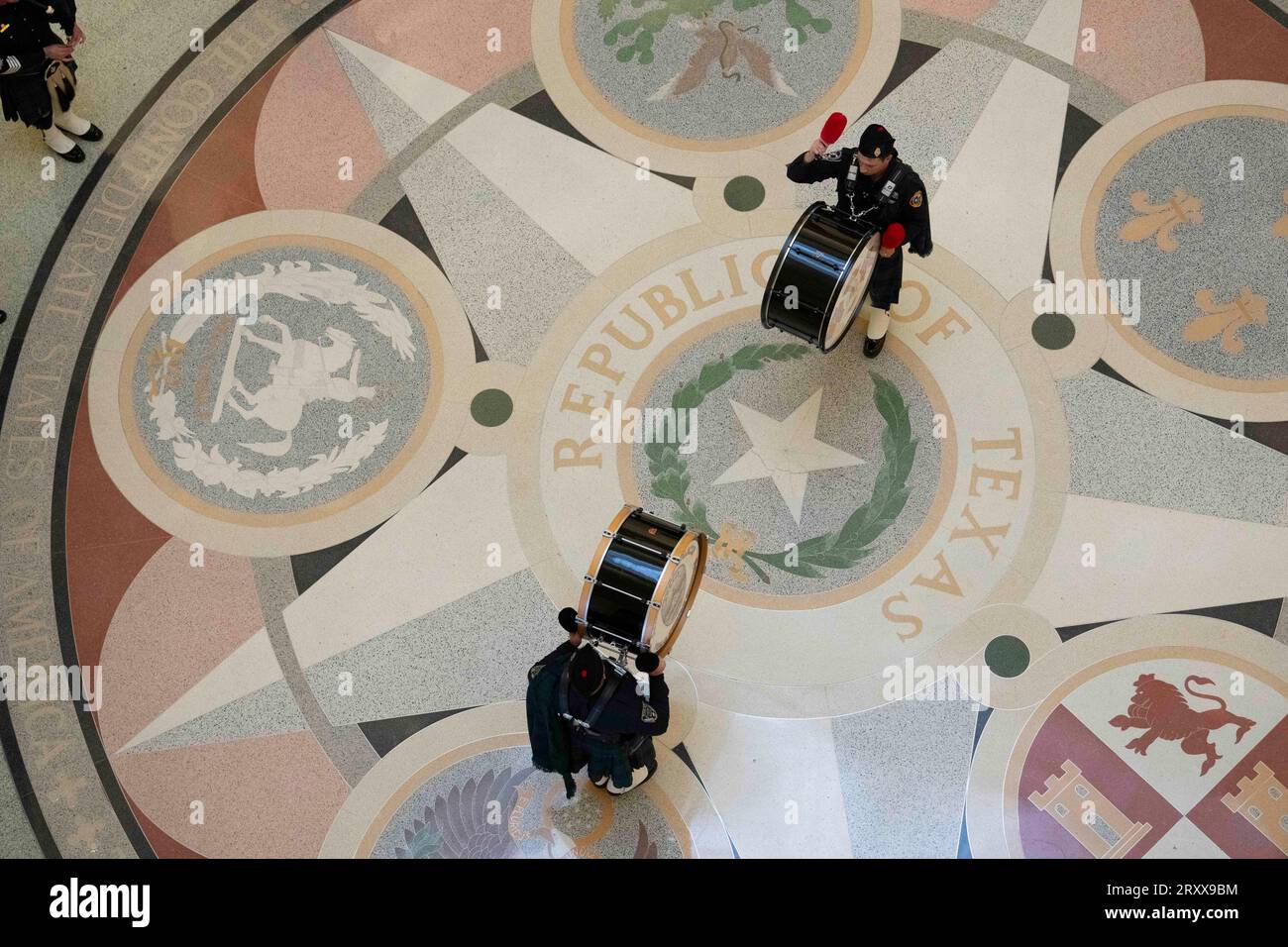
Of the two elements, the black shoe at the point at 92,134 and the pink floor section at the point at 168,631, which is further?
the black shoe at the point at 92,134

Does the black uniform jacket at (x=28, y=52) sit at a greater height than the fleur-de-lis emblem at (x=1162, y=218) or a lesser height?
greater

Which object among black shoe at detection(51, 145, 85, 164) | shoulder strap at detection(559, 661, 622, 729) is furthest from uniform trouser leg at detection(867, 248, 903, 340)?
black shoe at detection(51, 145, 85, 164)

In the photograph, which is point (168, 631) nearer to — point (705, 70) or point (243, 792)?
point (243, 792)

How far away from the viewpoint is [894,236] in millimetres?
6984

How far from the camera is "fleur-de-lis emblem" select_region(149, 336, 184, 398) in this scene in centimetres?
817

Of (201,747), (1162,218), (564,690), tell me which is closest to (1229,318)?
(1162,218)

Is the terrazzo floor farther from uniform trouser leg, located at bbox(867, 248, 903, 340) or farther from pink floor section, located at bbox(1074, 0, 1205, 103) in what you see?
uniform trouser leg, located at bbox(867, 248, 903, 340)

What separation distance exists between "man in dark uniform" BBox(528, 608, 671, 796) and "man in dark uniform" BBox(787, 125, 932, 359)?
285 cm

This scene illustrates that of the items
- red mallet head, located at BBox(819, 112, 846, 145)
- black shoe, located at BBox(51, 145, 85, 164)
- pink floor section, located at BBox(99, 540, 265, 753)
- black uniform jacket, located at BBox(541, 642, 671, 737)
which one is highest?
black shoe, located at BBox(51, 145, 85, 164)

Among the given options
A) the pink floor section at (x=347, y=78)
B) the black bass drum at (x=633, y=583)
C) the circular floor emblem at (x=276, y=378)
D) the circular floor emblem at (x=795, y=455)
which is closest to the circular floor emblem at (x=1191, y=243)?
the circular floor emblem at (x=795, y=455)

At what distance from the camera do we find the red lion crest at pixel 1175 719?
22.7 ft

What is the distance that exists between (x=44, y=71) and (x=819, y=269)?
18.0ft

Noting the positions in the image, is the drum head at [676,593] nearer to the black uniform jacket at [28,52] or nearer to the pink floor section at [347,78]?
the pink floor section at [347,78]
